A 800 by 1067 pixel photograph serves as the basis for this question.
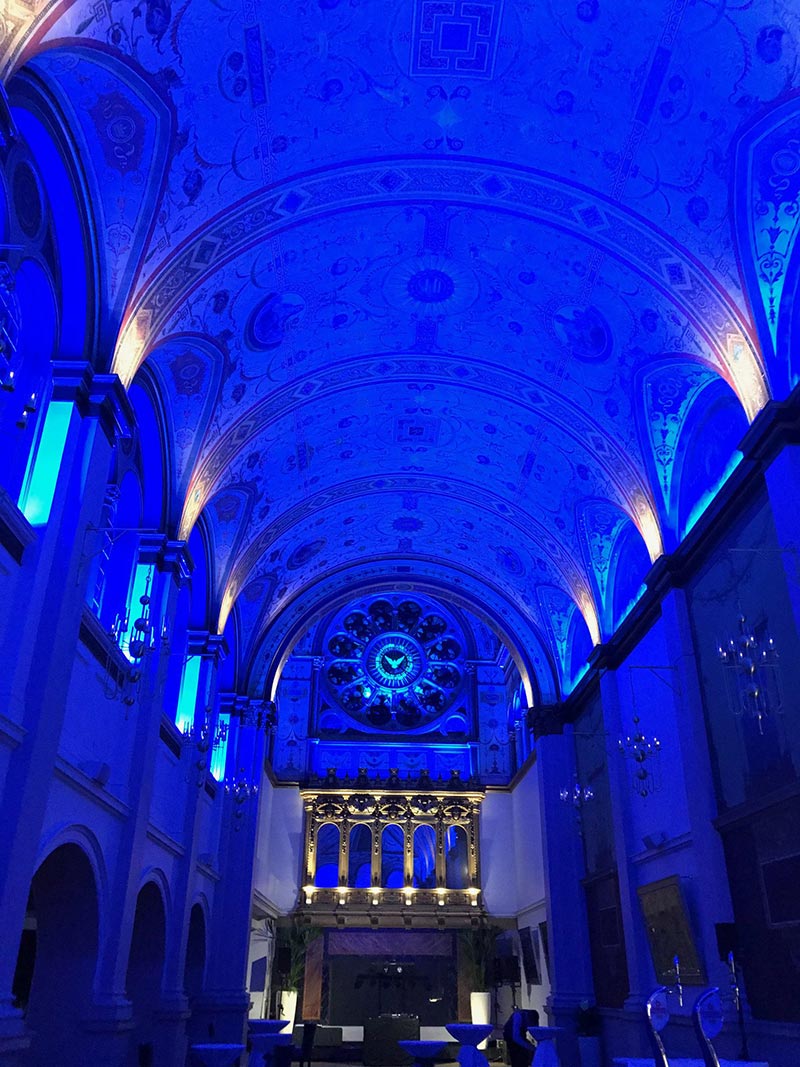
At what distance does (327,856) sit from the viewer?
2397 centimetres

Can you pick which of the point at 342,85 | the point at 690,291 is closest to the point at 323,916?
the point at 690,291

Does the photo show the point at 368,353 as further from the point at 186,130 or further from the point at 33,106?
the point at 33,106

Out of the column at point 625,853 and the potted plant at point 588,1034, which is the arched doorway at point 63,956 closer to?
the column at point 625,853

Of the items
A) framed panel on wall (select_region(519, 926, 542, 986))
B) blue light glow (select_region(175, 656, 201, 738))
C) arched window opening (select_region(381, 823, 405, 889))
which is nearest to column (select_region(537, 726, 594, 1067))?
framed panel on wall (select_region(519, 926, 542, 986))

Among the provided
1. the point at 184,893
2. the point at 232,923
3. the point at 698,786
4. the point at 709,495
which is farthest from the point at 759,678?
the point at 232,923

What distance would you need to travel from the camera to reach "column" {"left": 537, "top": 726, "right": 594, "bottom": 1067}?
17297mm

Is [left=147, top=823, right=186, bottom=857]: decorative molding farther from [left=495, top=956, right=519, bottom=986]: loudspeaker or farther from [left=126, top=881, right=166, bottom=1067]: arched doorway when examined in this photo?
[left=495, top=956, right=519, bottom=986]: loudspeaker

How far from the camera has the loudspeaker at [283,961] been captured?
69.2 feet

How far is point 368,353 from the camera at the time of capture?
14781 millimetres

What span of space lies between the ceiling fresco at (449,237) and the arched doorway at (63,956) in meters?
5.14

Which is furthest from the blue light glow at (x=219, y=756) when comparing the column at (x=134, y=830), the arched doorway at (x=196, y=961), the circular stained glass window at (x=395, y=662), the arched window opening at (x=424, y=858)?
the arched window opening at (x=424, y=858)

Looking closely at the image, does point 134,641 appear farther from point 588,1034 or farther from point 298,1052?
point 298,1052

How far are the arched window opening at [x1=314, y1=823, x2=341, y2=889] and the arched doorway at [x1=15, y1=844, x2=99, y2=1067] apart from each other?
47.6ft

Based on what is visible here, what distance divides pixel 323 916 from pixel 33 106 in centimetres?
2015
